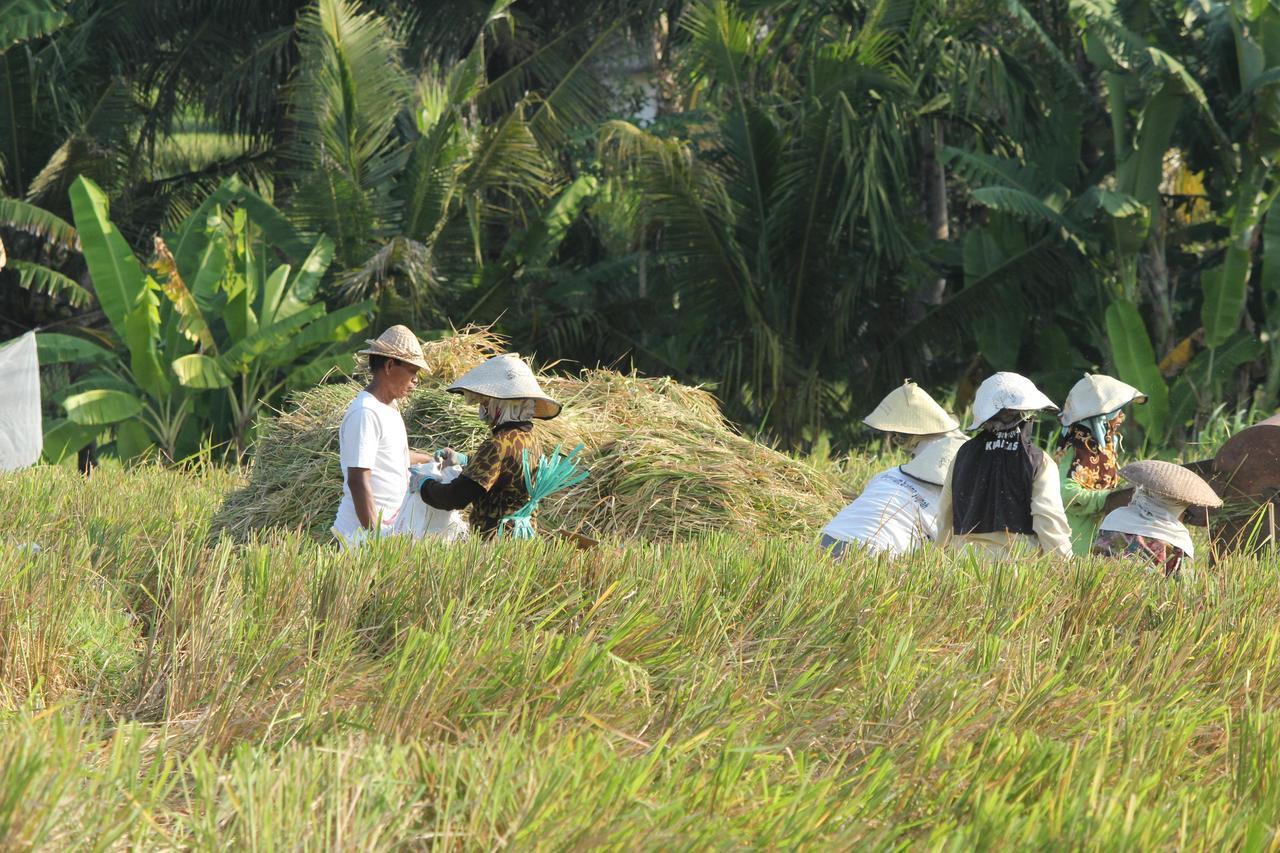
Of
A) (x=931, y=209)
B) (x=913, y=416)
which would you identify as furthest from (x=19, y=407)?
(x=931, y=209)

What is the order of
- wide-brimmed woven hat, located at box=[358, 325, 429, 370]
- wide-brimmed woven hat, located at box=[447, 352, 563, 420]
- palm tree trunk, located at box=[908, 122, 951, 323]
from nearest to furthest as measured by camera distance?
wide-brimmed woven hat, located at box=[447, 352, 563, 420]
wide-brimmed woven hat, located at box=[358, 325, 429, 370]
palm tree trunk, located at box=[908, 122, 951, 323]

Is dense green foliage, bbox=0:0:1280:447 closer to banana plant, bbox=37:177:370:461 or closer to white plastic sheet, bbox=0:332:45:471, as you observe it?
banana plant, bbox=37:177:370:461

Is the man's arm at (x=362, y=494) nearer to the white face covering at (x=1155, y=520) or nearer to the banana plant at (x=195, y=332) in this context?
the white face covering at (x=1155, y=520)

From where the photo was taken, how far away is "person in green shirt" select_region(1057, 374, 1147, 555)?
5.59 meters

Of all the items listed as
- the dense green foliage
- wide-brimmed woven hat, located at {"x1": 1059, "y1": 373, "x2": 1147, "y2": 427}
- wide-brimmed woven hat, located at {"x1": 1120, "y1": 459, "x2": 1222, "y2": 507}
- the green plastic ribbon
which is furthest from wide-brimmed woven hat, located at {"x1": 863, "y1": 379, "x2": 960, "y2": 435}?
the dense green foliage

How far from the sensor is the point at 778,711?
298 cm

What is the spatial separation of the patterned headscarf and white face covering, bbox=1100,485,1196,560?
1087 mm

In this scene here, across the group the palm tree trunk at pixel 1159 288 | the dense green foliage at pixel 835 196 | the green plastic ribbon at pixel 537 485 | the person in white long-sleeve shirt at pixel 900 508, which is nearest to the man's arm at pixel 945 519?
the person in white long-sleeve shirt at pixel 900 508

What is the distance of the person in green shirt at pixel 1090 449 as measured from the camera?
220 inches

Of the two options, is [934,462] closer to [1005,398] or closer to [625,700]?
[1005,398]

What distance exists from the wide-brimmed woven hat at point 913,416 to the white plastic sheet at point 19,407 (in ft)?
11.2

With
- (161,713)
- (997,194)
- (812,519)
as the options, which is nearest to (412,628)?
(161,713)

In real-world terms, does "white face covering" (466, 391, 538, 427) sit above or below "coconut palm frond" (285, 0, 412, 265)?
below

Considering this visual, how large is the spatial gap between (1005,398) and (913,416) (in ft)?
2.15
